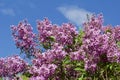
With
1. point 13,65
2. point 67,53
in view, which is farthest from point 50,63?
point 13,65

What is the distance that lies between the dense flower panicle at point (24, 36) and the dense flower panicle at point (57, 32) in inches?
16.8

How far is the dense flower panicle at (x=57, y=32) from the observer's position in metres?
14.5

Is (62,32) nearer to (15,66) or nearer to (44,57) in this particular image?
(44,57)

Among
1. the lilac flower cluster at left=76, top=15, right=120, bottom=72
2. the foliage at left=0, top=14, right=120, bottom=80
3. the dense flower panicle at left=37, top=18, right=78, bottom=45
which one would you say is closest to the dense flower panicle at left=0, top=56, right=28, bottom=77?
the foliage at left=0, top=14, right=120, bottom=80

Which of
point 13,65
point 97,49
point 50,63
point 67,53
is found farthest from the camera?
point 13,65

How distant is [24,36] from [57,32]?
7.57 feet

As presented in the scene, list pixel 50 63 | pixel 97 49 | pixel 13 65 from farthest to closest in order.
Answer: pixel 13 65, pixel 50 63, pixel 97 49

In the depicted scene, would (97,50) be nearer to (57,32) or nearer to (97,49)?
(97,49)

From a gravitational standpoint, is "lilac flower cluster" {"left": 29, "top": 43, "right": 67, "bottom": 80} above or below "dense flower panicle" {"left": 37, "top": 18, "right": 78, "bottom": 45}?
below

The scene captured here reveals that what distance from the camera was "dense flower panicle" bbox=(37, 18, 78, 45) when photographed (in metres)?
14.5

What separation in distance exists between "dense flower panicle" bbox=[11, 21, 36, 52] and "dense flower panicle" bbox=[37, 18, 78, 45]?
0.43m

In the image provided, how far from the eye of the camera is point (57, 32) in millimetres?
14805

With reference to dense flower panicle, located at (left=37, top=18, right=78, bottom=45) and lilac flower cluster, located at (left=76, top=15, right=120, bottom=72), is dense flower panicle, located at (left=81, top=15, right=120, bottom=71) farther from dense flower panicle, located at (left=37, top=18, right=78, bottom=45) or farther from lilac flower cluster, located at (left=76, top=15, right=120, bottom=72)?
dense flower panicle, located at (left=37, top=18, right=78, bottom=45)

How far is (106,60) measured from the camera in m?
12.4
